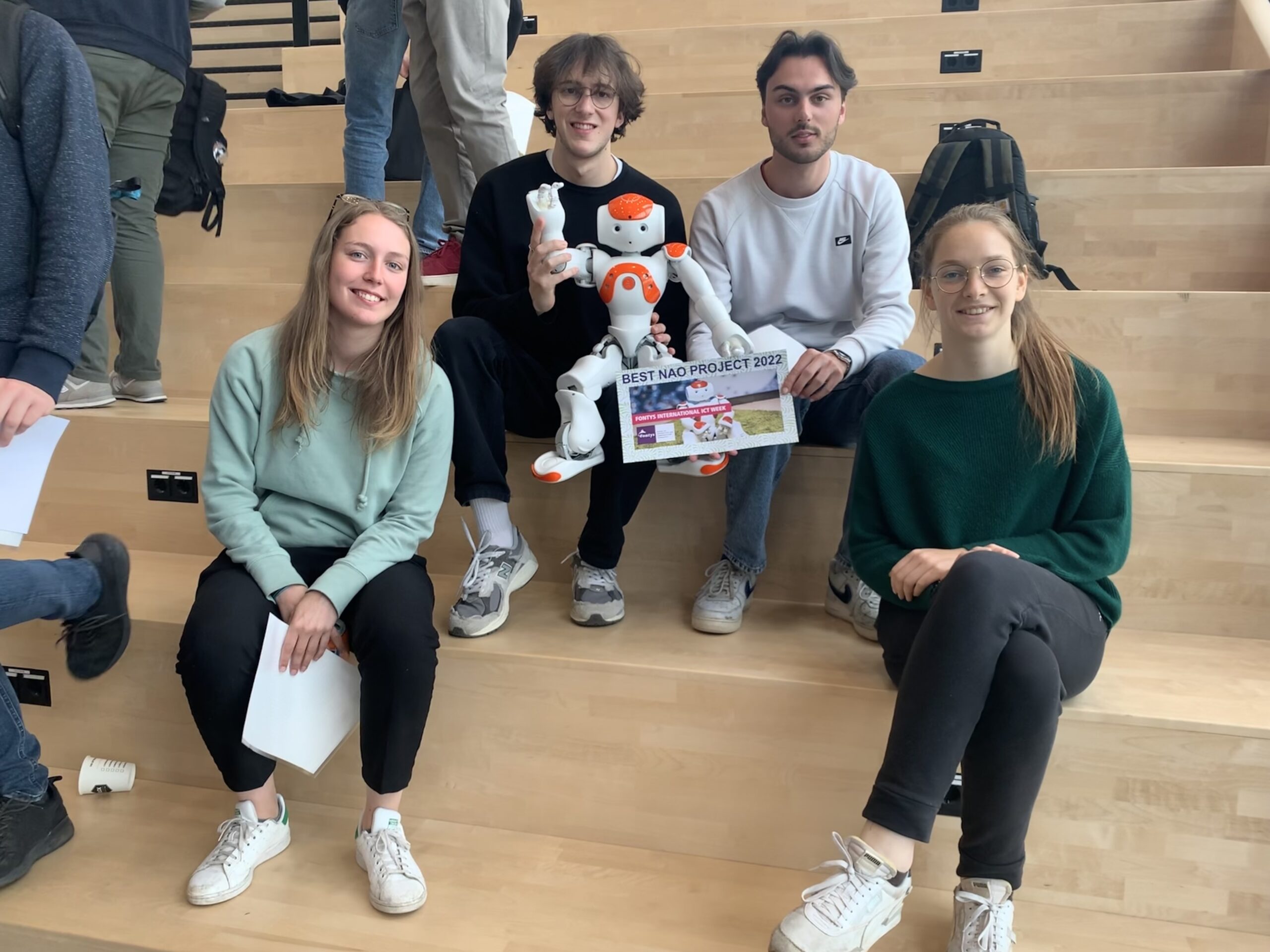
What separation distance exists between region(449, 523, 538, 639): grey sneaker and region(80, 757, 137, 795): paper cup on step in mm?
571

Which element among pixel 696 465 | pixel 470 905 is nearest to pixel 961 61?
pixel 696 465

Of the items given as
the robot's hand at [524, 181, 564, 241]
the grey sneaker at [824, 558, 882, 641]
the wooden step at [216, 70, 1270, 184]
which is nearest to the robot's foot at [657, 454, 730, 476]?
the grey sneaker at [824, 558, 882, 641]

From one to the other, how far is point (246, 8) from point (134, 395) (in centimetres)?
277

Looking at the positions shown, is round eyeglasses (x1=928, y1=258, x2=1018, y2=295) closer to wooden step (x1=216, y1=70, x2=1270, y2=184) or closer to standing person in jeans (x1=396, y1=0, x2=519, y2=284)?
standing person in jeans (x1=396, y1=0, x2=519, y2=284)

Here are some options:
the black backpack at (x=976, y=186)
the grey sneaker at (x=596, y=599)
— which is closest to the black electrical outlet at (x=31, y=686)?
the grey sneaker at (x=596, y=599)

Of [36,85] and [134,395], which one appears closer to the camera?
[36,85]

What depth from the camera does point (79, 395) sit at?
74.7 inches

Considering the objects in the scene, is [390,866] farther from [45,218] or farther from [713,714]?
[45,218]

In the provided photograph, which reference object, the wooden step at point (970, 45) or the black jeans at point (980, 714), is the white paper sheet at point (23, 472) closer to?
the black jeans at point (980, 714)

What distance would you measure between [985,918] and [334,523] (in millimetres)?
952

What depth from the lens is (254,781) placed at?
4.16ft

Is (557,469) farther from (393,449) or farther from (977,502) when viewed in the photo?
(977,502)

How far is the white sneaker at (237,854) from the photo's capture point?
4.00 feet

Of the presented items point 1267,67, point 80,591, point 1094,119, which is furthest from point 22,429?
point 1267,67
